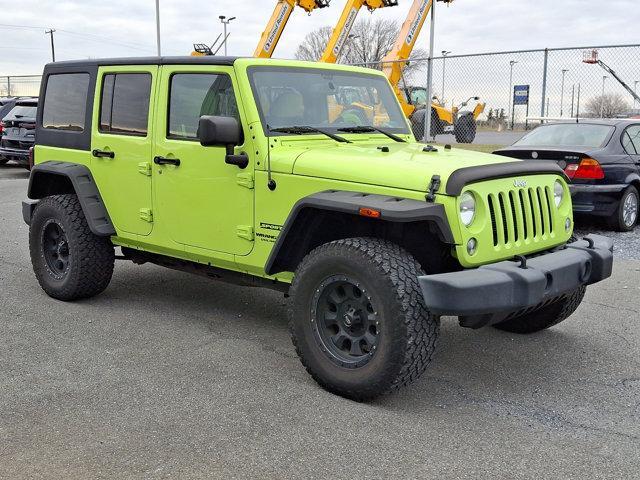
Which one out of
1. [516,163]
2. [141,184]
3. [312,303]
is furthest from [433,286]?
[141,184]

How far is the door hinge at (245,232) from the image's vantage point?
4629mm

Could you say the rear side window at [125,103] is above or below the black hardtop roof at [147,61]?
below

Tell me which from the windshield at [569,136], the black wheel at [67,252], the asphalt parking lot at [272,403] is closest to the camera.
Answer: the asphalt parking lot at [272,403]

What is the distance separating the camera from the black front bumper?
3574mm

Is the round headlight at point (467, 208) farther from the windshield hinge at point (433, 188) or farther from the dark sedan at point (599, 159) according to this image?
the dark sedan at point (599, 159)

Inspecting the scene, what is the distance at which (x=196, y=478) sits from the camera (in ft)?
10.4

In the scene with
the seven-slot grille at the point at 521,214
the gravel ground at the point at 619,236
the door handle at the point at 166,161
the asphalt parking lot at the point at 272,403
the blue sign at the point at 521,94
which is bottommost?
the asphalt parking lot at the point at 272,403

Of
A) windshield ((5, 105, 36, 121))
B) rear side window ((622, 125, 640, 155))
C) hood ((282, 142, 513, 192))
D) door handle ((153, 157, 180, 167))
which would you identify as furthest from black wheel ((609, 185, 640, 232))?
windshield ((5, 105, 36, 121))

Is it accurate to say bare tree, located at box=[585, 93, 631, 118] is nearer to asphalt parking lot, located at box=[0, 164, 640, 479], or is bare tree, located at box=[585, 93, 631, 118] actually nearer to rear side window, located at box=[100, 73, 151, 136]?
asphalt parking lot, located at box=[0, 164, 640, 479]

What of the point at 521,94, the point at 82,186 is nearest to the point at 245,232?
the point at 82,186

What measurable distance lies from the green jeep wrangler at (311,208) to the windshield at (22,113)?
11.2m

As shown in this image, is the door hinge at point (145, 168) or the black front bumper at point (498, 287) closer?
the black front bumper at point (498, 287)

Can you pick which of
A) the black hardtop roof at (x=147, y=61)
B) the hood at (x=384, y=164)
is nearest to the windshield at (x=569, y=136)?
the hood at (x=384, y=164)

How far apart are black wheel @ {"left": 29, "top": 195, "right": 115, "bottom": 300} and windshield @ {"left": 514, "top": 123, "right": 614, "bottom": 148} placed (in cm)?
621
